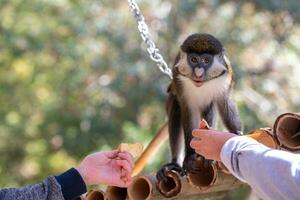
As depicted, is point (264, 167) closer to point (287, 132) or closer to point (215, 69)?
point (287, 132)

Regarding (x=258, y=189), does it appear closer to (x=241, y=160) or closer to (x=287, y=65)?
(x=241, y=160)

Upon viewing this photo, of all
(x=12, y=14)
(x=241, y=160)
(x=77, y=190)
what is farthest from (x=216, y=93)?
(x=12, y=14)

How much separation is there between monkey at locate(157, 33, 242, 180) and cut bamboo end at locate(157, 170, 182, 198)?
0.47 m

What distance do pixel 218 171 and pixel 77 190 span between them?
0.41 metres

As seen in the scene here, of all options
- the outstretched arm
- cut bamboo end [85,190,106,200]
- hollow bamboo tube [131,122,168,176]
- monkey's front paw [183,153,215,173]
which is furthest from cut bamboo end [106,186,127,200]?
the outstretched arm

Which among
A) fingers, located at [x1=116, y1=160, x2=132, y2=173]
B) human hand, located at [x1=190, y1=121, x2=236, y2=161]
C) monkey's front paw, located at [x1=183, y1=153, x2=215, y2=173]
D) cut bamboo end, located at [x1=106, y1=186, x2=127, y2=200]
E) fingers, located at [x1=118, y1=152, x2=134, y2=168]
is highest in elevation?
fingers, located at [x1=118, y1=152, x2=134, y2=168]

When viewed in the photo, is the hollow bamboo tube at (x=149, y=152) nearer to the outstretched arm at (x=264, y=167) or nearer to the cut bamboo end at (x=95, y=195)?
the cut bamboo end at (x=95, y=195)

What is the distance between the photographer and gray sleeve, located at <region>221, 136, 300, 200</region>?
1.37 metres

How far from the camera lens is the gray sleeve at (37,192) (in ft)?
6.16

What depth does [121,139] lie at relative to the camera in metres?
5.53

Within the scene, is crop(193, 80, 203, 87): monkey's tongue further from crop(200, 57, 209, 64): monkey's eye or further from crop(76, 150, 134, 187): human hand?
crop(76, 150, 134, 187): human hand

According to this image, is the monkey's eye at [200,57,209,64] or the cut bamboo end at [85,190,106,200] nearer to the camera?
the cut bamboo end at [85,190,106,200]

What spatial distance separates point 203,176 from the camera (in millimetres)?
2131

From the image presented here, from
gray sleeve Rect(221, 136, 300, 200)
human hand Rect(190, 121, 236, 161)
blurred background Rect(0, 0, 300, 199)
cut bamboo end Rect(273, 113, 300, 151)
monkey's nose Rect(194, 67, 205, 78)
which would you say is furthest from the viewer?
blurred background Rect(0, 0, 300, 199)
